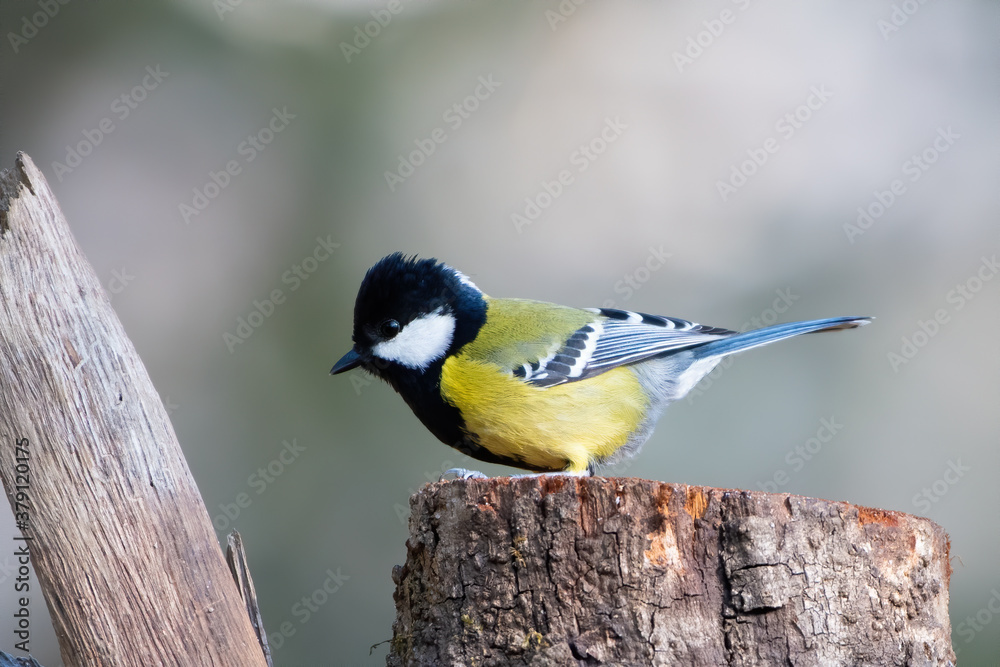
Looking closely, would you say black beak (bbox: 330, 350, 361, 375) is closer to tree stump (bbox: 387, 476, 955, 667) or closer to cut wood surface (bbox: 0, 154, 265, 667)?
cut wood surface (bbox: 0, 154, 265, 667)

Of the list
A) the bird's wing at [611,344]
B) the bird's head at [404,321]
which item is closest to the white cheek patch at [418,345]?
the bird's head at [404,321]

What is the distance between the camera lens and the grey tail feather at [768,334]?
100 inches

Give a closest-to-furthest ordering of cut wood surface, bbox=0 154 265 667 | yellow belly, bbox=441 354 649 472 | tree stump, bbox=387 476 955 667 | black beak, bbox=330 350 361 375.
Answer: tree stump, bbox=387 476 955 667, cut wood surface, bbox=0 154 265 667, yellow belly, bbox=441 354 649 472, black beak, bbox=330 350 361 375

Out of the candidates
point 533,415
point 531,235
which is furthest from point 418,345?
point 531,235

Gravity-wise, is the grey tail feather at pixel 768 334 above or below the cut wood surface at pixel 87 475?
above

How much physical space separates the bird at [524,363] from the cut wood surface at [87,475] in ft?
2.86

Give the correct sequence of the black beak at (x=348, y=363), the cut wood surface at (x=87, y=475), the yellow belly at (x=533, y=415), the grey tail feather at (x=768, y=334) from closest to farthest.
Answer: the cut wood surface at (x=87, y=475) → the yellow belly at (x=533, y=415) → the grey tail feather at (x=768, y=334) → the black beak at (x=348, y=363)

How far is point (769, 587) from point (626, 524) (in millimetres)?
331

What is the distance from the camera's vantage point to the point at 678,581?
1.63m

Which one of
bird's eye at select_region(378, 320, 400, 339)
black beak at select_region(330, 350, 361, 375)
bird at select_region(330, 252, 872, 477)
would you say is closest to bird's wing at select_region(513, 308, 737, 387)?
bird at select_region(330, 252, 872, 477)

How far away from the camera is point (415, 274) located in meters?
2.65

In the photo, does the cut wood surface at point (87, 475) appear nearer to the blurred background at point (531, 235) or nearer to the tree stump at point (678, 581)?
the tree stump at point (678, 581)

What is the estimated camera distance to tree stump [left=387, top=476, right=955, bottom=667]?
161 cm

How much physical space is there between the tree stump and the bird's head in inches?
37.8
